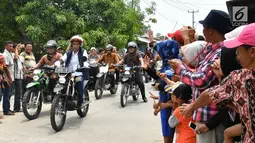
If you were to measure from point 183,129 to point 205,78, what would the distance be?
2.81 ft

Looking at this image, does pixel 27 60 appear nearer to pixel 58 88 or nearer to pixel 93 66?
pixel 58 88

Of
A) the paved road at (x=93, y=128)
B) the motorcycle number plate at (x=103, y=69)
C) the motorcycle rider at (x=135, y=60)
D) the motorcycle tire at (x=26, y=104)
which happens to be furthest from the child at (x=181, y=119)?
the motorcycle number plate at (x=103, y=69)

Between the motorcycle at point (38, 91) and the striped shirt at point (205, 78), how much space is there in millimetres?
4923

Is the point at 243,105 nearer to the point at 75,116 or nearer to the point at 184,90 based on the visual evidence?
the point at 184,90

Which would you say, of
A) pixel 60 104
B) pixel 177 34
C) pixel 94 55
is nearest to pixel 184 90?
pixel 177 34

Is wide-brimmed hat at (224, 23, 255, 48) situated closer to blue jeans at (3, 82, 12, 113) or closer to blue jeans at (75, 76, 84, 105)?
blue jeans at (75, 76, 84, 105)

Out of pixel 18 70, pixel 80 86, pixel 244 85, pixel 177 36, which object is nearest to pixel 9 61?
pixel 18 70

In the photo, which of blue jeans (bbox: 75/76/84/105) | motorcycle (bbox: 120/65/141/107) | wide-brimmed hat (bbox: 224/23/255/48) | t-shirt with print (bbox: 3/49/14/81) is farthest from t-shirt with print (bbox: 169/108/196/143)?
t-shirt with print (bbox: 3/49/14/81)

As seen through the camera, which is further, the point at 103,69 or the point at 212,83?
the point at 103,69

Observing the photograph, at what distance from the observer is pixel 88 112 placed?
25.7 feet

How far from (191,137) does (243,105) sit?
1280 millimetres

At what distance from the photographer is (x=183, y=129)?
10.1ft

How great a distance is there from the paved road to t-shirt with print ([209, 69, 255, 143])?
11.8ft

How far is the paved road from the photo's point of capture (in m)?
5.50
